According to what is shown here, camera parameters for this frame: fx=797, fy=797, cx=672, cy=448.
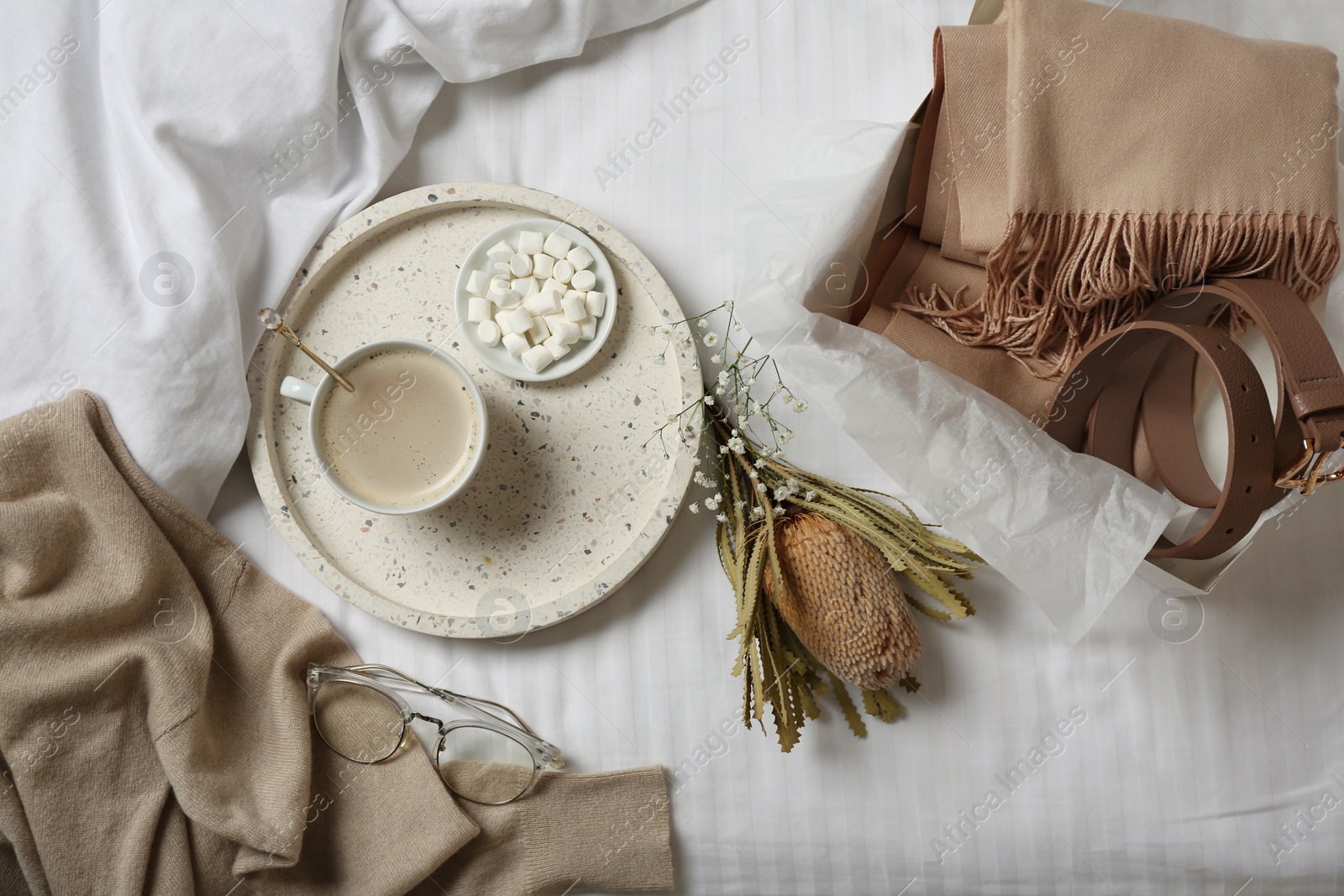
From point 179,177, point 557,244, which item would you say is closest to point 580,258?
point 557,244

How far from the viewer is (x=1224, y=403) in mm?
553

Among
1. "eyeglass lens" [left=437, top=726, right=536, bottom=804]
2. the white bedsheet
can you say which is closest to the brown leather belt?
the white bedsheet

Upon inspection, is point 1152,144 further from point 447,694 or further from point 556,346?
point 447,694

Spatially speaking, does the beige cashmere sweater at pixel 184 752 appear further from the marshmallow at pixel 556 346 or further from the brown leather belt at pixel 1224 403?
the brown leather belt at pixel 1224 403

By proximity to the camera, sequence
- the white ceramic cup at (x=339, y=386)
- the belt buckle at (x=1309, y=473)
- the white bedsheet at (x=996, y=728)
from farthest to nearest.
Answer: the white bedsheet at (x=996, y=728) → the white ceramic cup at (x=339, y=386) → the belt buckle at (x=1309, y=473)

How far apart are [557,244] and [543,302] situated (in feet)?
0.19

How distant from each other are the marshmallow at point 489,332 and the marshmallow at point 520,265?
0.05 metres

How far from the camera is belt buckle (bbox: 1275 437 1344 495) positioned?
51 cm

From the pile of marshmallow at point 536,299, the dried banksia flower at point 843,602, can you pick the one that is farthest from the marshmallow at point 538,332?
the dried banksia flower at point 843,602

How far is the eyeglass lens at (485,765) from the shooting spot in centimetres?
72

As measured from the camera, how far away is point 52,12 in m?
0.73

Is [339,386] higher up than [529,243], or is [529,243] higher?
[529,243]

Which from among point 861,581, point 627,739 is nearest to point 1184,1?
point 861,581

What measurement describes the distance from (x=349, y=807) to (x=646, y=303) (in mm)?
519
